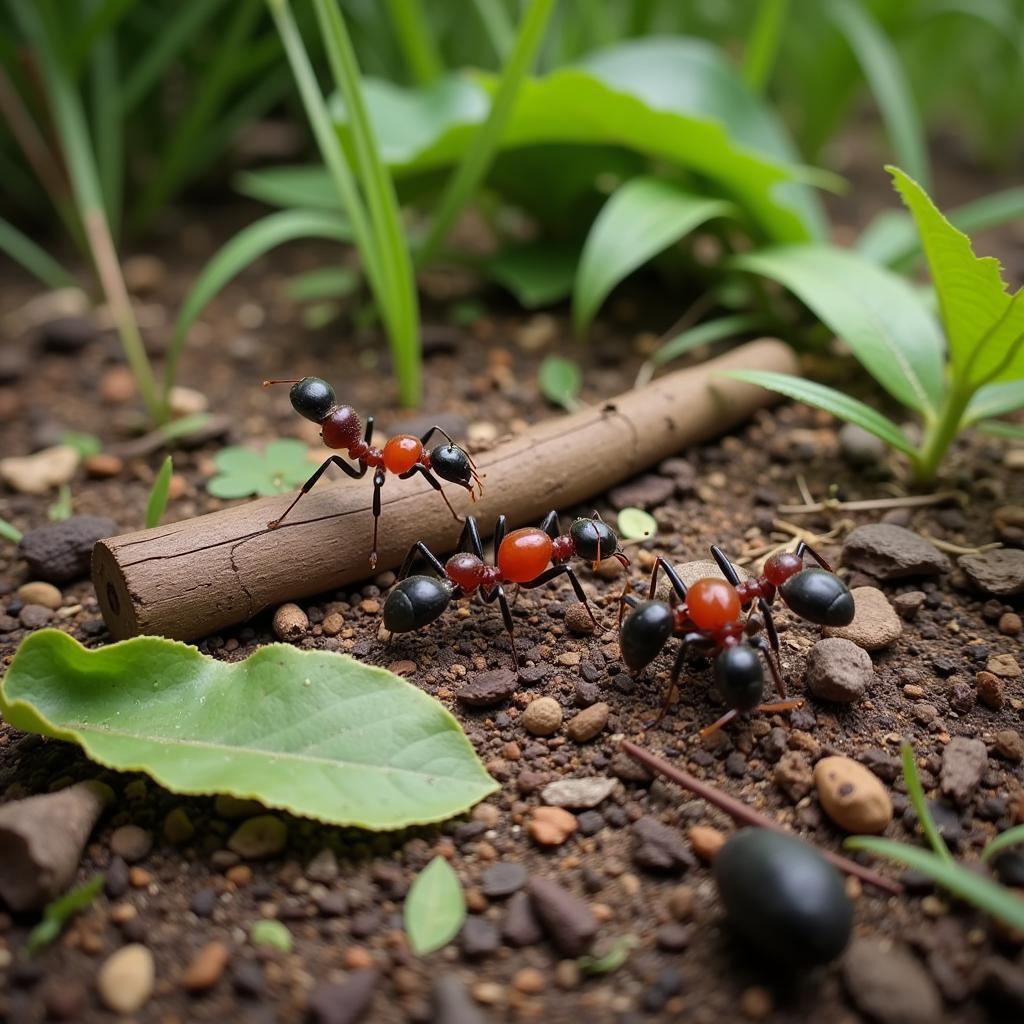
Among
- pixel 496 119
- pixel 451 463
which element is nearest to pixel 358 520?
pixel 451 463

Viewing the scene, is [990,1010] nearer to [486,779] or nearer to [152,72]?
[486,779]

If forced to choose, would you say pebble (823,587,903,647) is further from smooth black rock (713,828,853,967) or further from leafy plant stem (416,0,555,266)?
leafy plant stem (416,0,555,266)

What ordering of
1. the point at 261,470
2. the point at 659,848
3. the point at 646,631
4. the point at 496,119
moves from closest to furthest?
the point at 659,848
the point at 646,631
the point at 261,470
the point at 496,119

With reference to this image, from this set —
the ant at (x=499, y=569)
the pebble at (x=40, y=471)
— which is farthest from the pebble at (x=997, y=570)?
the pebble at (x=40, y=471)

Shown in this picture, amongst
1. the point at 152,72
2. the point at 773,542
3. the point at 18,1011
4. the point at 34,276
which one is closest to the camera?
the point at 18,1011

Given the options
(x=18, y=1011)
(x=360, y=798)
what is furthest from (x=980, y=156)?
(x=18, y=1011)

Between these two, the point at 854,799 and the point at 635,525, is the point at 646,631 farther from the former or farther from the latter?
the point at 635,525

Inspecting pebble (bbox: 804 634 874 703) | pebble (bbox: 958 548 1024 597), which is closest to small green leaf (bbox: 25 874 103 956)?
pebble (bbox: 804 634 874 703)
